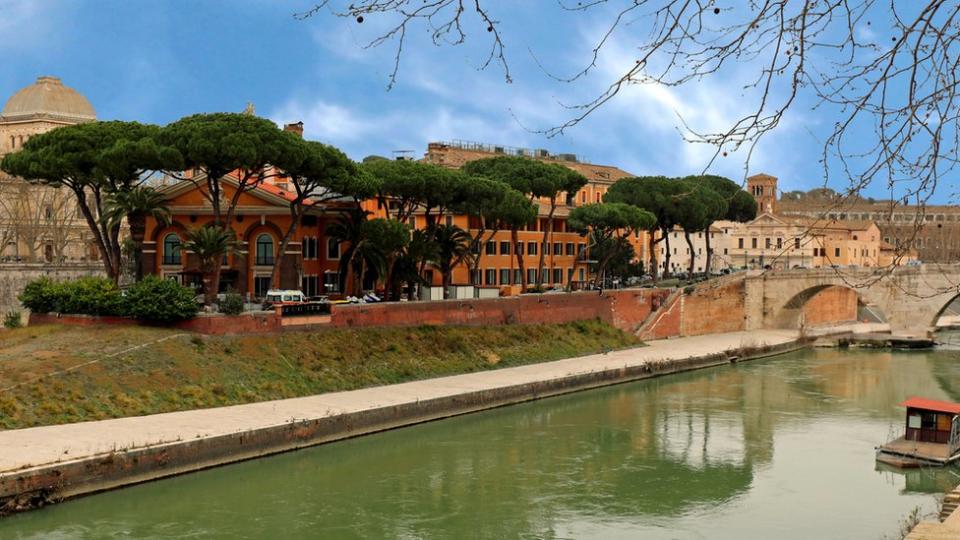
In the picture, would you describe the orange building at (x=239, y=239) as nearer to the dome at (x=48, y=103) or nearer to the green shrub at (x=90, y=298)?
the green shrub at (x=90, y=298)

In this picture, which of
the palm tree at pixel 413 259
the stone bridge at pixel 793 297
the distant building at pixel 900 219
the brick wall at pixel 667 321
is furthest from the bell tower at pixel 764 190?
the palm tree at pixel 413 259

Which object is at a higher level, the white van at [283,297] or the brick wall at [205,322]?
the white van at [283,297]

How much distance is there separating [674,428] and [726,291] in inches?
1165

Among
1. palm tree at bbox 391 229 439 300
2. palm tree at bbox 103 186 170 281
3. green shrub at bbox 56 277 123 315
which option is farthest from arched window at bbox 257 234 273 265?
green shrub at bbox 56 277 123 315

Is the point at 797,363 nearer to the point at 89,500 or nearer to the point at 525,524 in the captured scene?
the point at 525,524

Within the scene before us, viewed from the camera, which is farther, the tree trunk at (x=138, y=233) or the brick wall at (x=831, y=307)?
the brick wall at (x=831, y=307)

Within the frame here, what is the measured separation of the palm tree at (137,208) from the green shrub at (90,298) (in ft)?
8.10

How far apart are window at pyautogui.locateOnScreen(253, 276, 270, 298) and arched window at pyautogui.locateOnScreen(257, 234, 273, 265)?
620mm

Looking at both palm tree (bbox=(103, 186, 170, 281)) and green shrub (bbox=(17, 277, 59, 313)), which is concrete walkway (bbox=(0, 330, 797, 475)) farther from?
palm tree (bbox=(103, 186, 170, 281))

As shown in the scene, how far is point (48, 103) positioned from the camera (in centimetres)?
7756

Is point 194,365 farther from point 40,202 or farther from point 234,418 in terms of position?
point 40,202

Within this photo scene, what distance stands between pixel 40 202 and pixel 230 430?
1592 inches

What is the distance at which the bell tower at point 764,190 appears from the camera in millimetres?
102938

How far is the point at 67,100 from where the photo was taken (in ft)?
258
